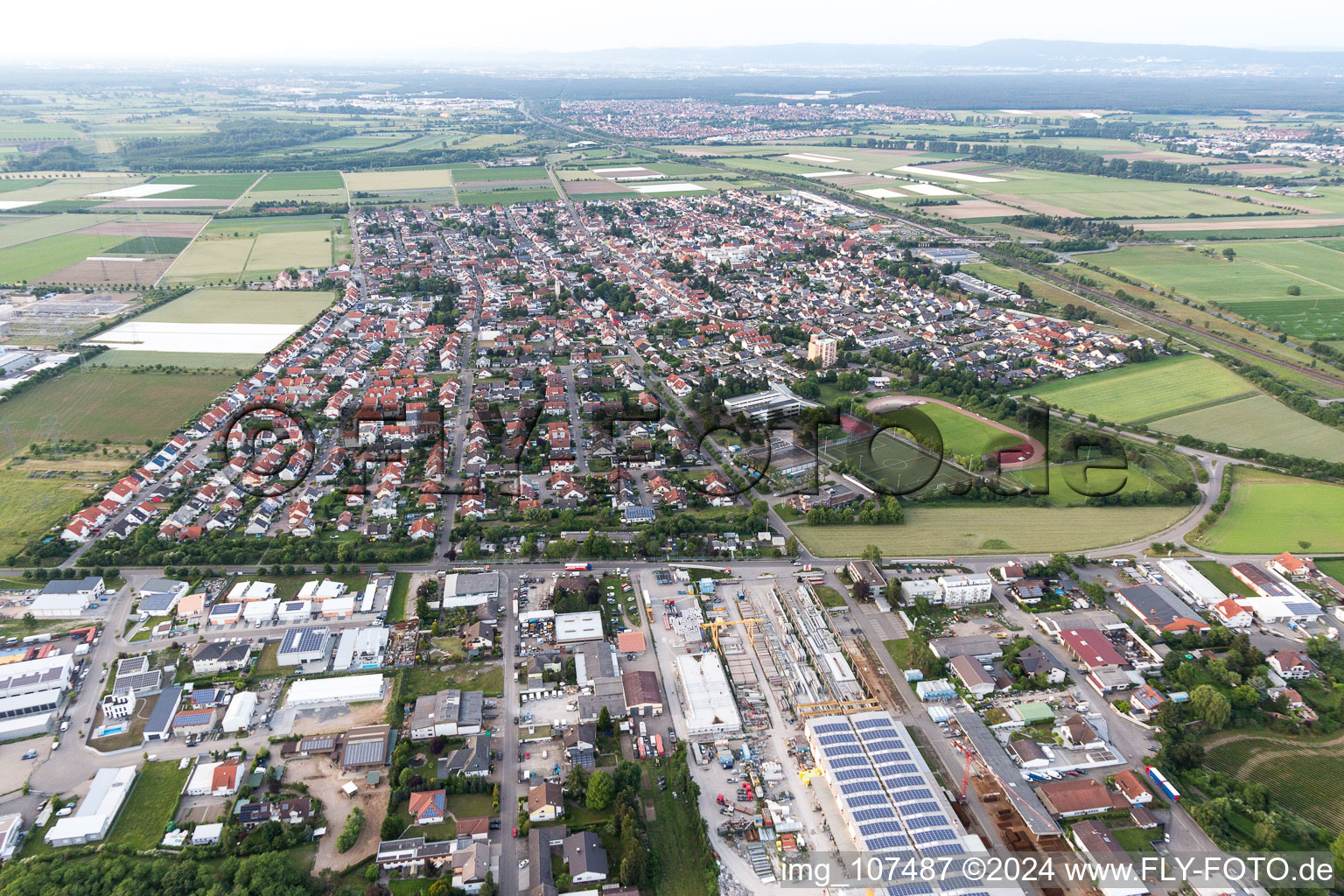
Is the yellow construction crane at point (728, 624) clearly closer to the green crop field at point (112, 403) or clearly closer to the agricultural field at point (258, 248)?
the green crop field at point (112, 403)

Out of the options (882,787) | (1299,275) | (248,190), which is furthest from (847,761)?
(248,190)

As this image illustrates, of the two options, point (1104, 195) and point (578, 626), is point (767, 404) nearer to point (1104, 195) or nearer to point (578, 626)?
point (578, 626)

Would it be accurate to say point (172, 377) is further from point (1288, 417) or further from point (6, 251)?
point (1288, 417)

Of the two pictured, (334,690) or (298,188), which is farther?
(298,188)

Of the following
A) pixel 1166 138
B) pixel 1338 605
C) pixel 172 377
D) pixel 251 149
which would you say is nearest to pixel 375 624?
pixel 172 377

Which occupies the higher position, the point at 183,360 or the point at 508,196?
the point at 508,196

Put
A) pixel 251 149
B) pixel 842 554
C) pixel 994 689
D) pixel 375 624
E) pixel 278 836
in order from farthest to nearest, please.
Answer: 1. pixel 251 149
2. pixel 842 554
3. pixel 375 624
4. pixel 994 689
5. pixel 278 836
